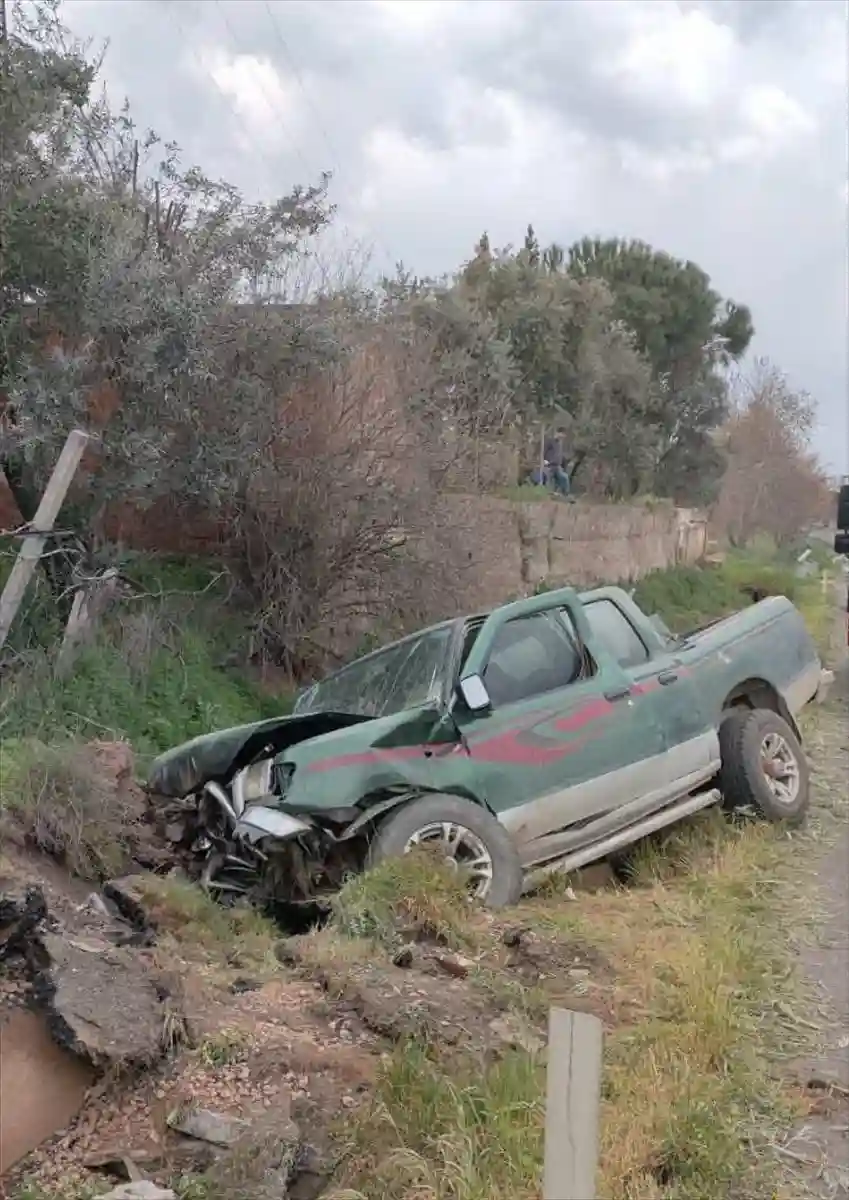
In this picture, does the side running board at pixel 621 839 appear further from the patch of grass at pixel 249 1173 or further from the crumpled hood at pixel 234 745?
the patch of grass at pixel 249 1173

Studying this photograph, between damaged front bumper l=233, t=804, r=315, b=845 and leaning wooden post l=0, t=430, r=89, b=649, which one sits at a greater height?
leaning wooden post l=0, t=430, r=89, b=649

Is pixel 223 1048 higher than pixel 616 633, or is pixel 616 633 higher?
pixel 616 633

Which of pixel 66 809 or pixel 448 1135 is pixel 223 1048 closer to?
pixel 448 1135

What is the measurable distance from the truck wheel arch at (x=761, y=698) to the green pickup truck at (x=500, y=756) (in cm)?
2

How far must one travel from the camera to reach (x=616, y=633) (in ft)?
25.3

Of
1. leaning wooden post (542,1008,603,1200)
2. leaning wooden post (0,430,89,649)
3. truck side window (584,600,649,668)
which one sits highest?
leaning wooden post (0,430,89,649)

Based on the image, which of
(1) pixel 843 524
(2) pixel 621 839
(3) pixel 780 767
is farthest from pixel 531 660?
(1) pixel 843 524

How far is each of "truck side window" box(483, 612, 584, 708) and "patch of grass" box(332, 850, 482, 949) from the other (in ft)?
4.65

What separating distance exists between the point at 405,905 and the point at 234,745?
5.93 feet

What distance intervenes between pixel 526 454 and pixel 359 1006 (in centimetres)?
1560

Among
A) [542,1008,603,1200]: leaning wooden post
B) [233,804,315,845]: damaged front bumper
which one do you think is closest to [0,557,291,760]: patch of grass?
[233,804,315,845]: damaged front bumper

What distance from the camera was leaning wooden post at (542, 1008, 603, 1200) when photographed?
2.34m

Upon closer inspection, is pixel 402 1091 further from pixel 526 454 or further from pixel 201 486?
pixel 526 454

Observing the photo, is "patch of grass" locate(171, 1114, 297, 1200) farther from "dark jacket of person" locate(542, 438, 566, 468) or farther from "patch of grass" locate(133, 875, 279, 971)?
"dark jacket of person" locate(542, 438, 566, 468)
